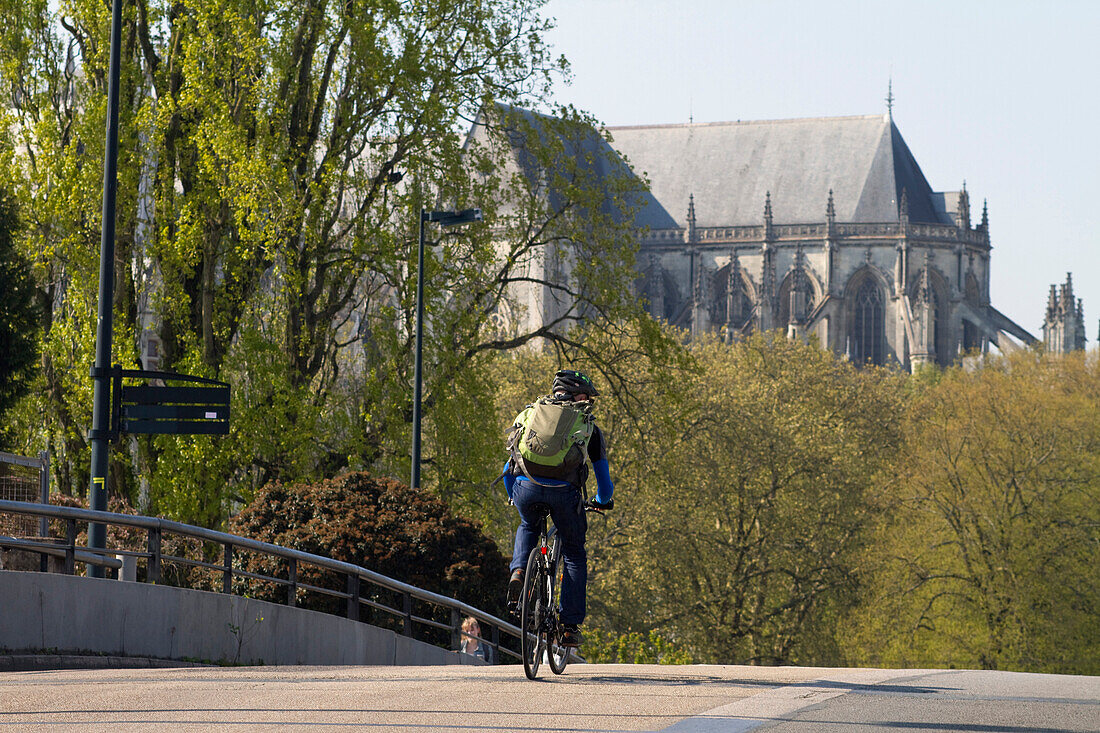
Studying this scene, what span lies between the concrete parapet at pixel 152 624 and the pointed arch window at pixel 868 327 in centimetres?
8000

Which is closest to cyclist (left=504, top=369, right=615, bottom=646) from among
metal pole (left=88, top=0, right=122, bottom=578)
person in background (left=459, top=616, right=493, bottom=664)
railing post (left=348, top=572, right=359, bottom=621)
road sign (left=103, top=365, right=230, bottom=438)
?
railing post (left=348, top=572, right=359, bottom=621)

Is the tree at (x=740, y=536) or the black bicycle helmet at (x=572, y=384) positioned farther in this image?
the tree at (x=740, y=536)

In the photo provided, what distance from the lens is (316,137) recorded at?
22781 millimetres

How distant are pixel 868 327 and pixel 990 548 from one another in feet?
176

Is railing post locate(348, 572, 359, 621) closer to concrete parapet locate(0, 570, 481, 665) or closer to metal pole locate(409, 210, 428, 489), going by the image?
concrete parapet locate(0, 570, 481, 665)

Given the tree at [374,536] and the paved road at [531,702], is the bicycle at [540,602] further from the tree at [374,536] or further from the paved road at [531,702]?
the tree at [374,536]

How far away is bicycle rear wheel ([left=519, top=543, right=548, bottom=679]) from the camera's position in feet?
28.2

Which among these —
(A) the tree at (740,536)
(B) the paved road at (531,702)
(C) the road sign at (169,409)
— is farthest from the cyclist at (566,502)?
(A) the tree at (740,536)

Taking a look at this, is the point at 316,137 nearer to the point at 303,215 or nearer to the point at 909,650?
the point at 303,215

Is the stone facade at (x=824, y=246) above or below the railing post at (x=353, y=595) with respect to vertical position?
above

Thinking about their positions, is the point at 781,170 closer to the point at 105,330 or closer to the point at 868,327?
the point at 868,327

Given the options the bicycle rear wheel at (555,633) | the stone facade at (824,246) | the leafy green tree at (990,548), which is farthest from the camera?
the stone facade at (824,246)

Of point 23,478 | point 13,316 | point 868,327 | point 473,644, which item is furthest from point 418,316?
point 868,327

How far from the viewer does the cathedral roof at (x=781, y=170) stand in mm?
94500
